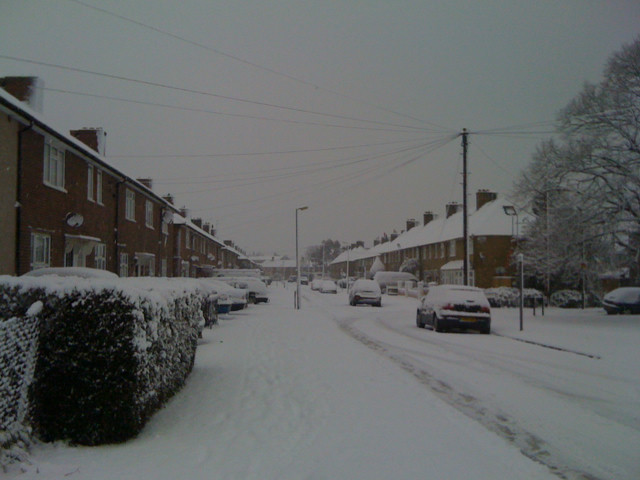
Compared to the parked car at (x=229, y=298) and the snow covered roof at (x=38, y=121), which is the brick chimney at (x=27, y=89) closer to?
the snow covered roof at (x=38, y=121)

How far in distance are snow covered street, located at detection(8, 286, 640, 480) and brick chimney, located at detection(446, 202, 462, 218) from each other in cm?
4464

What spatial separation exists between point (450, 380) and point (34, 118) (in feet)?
40.3

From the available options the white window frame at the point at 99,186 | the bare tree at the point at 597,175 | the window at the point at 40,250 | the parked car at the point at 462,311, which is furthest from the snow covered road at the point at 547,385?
the white window frame at the point at 99,186

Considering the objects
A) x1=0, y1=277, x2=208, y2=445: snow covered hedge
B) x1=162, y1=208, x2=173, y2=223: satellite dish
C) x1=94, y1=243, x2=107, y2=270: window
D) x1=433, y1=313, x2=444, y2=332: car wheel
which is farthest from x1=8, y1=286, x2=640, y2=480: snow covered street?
x1=162, y1=208, x2=173, y2=223: satellite dish

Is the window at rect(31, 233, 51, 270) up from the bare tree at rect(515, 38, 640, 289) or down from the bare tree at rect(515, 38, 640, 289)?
down

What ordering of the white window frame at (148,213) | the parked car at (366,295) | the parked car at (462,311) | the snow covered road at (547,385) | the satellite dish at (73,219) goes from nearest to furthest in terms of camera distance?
the snow covered road at (547,385)
the satellite dish at (73,219)
the parked car at (462,311)
the white window frame at (148,213)
the parked car at (366,295)

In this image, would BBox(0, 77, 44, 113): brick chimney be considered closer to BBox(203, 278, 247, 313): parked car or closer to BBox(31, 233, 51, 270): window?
BBox(31, 233, 51, 270): window

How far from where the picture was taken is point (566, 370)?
10.8 metres

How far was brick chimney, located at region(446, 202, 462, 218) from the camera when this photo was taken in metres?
56.6

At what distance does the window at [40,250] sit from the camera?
15469 mm

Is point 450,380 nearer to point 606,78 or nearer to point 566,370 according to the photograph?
point 566,370

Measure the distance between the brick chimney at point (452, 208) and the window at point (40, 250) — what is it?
45.7 m

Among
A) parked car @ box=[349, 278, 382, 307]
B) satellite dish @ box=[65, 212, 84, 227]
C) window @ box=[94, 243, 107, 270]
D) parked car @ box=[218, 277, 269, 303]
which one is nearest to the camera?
satellite dish @ box=[65, 212, 84, 227]

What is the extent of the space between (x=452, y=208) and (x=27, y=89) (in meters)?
45.7
